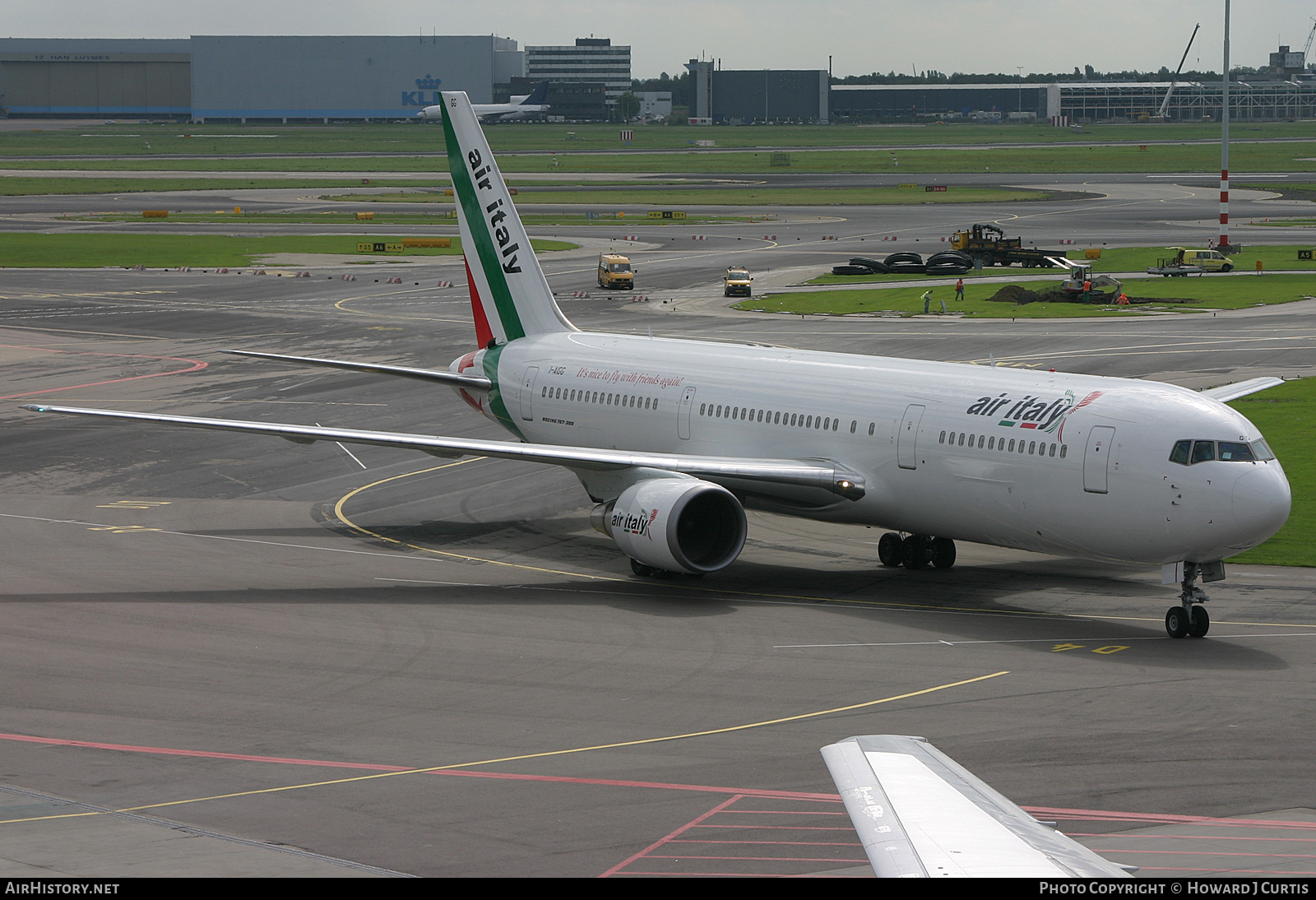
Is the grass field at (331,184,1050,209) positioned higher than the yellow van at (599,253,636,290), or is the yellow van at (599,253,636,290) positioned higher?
the grass field at (331,184,1050,209)

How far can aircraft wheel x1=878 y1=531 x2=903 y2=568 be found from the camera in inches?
1470

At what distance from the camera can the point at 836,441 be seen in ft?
116

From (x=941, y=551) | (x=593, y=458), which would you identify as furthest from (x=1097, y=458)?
(x=593, y=458)

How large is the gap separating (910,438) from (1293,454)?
16914 mm

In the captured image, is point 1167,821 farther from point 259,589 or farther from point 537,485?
point 537,485

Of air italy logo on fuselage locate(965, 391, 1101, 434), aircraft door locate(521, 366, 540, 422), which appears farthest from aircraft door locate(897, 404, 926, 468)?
aircraft door locate(521, 366, 540, 422)

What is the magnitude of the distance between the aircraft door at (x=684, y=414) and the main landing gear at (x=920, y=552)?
5.89 m

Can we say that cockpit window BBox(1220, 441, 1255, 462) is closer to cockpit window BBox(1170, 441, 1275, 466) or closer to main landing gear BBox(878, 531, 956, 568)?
cockpit window BBox(1170, 441, 1275, 466)

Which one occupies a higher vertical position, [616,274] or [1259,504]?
[616,274]

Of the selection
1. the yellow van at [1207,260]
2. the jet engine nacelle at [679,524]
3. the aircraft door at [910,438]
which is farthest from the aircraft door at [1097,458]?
the yellow van at [1207,260]

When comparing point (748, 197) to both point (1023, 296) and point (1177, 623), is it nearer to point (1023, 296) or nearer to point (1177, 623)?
point (1023, 296)

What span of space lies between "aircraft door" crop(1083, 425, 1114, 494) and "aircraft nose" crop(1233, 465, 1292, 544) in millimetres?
2512

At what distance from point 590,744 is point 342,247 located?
107509 mm

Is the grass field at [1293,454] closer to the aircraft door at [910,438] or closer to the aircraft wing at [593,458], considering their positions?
the aircraft door at [910,438]
